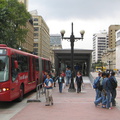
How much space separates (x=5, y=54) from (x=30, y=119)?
422 cm

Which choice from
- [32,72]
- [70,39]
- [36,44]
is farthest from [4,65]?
[36,44]

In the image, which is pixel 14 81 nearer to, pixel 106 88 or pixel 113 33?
pixel 106 88

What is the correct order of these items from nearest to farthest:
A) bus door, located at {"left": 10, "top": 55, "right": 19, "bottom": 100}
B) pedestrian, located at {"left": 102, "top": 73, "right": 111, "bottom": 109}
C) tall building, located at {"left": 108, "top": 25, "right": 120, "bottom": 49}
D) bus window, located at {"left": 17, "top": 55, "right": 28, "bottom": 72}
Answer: pedestrian, located at {"left": 102, "top": 73, "right": 111, "bottom": 109}, bus door, located at {"left": 10, "top": 55, "right": 19, "bottom": 100}, bus window, located at {"left": 17, "top": 55, "right": 28, "bottom": 72}, tall building, located at {"left": 108, "top": 25, "right": 120, "bottom": 49}

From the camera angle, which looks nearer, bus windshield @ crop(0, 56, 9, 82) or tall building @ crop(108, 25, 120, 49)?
bus windshield @ crop(0, 56, 9, 82)

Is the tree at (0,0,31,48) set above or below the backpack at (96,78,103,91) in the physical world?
above

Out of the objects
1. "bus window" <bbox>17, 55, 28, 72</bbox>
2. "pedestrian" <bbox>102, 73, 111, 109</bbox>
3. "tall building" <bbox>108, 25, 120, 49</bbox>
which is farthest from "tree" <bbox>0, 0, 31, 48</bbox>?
"tall building" <bbox>108, 25, 120, 49</bbox>

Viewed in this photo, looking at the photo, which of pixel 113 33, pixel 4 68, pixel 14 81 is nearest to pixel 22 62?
pixel 14 81

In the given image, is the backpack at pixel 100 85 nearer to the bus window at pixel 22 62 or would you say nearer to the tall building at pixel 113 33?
the bus window at pixel 22 62

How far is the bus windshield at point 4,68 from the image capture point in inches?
436

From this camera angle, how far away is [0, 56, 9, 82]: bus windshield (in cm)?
1106

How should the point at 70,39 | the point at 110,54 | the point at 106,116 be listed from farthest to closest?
the point at 110,54, the point at 70,39, the point at 106,116

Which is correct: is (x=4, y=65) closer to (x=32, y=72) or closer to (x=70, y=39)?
(x=32, y=72)

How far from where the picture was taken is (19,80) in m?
13.1

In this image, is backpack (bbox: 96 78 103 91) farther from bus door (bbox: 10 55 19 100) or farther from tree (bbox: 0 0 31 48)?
tree (bbox: 0 0 31 48)
